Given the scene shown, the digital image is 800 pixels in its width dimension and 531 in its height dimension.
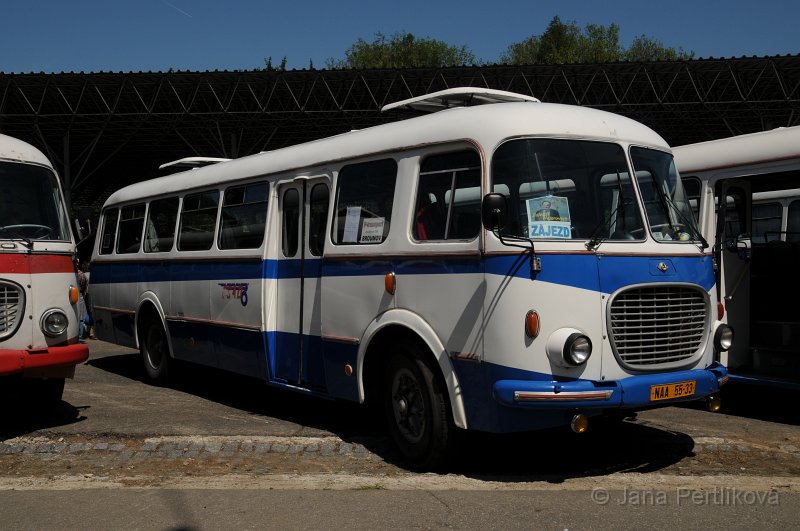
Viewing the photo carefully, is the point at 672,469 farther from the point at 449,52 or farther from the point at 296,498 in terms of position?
the point at 449,52

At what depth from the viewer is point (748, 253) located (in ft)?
31.7

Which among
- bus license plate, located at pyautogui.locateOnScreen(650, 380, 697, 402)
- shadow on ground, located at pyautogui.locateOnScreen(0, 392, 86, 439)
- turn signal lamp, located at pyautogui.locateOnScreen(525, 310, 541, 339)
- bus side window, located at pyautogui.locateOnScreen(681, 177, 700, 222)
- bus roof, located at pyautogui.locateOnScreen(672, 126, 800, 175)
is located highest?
bus roof, located at pyautogui.locateOnScreen(672, 126, 800, 175)

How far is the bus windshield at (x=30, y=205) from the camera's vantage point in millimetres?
8641

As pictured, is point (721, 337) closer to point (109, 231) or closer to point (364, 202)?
point (364, 202)

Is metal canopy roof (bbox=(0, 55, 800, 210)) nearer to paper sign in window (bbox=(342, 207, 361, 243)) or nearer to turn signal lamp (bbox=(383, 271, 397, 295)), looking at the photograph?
paper sign in window (bbox=(342, 207, 361, 243))

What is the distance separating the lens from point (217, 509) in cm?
601

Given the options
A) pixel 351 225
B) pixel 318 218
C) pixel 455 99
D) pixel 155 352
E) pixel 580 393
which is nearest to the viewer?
pixel 580 393

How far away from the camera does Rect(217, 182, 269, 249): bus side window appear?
9.40 metres

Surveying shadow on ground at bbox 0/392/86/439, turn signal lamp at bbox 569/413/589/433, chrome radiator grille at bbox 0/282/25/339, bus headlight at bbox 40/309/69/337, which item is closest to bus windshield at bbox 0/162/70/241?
chrome radiator grille at bbox 0/282/25/339

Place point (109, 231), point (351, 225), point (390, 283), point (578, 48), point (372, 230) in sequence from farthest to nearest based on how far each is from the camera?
point (578, 48), point (109, 231), point (351, 225), point (372, 230), point (390, 283)

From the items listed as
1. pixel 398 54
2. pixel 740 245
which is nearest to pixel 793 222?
pixel 740 245

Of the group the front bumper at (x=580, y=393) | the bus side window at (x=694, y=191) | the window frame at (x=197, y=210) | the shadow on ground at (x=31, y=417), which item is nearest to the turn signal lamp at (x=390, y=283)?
the front bumper at (x=580, y=393)

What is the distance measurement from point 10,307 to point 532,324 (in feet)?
16.3

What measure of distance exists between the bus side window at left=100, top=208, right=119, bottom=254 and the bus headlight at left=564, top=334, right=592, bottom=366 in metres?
8.82
